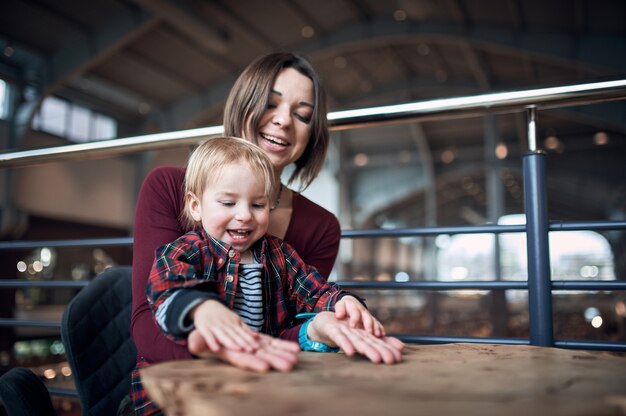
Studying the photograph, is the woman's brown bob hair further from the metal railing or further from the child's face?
the child's face

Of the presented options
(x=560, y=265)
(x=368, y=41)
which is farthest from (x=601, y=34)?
(x=560, y=265)

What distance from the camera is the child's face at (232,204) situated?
104 cm

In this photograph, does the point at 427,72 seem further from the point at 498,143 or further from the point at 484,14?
the point at 484,14

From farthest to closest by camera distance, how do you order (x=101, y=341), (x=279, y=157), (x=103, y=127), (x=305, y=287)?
(x=103, y=127) → (x=279, y=157) → (x=101, y=341) → (x=305, y=287)

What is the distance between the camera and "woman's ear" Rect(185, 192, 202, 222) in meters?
1.10

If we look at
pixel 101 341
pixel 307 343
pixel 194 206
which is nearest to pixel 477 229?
pixel 307 343

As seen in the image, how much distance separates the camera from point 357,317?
0.92 metres

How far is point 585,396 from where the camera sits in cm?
56

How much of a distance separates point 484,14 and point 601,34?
6.27 ft

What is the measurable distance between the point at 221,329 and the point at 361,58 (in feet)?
41.1

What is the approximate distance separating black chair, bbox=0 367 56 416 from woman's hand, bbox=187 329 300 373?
483mm

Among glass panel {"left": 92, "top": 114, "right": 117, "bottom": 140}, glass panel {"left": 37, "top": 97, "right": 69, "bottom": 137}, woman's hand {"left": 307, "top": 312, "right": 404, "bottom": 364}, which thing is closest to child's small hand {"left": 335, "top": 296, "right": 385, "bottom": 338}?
woman's hand {"left": 307, "top": 312, "right": 404, "bottom": 364}

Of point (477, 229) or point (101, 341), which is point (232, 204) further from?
point (477, 229)

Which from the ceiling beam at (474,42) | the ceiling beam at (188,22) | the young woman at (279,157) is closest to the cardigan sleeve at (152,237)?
the young woman at (279,157)
